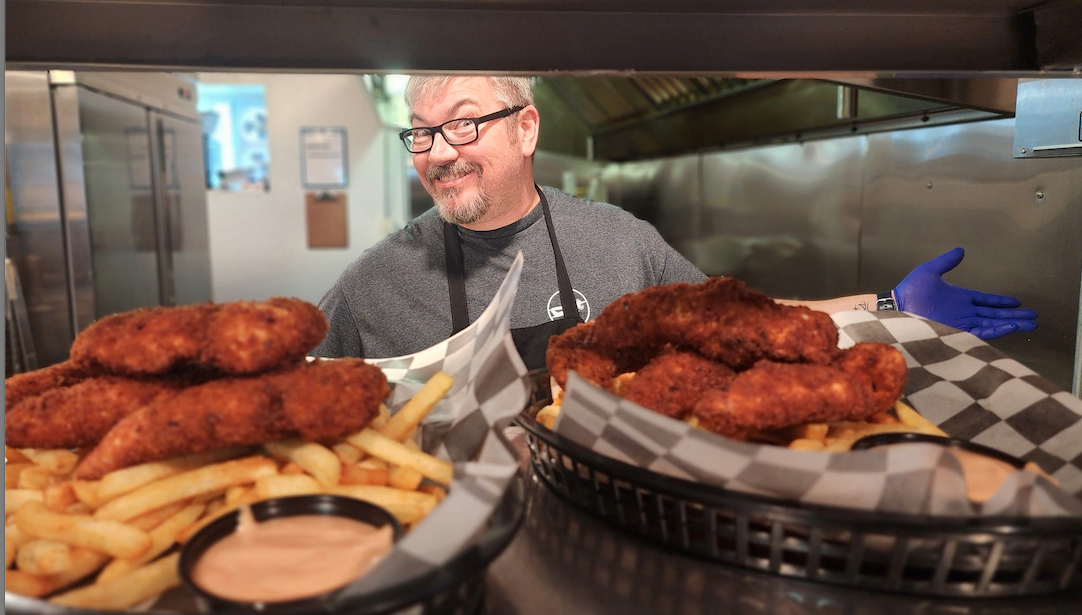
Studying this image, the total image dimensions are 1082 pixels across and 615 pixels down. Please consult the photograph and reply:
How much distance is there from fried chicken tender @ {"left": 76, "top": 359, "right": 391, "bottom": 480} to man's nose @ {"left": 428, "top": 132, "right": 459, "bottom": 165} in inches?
61.3

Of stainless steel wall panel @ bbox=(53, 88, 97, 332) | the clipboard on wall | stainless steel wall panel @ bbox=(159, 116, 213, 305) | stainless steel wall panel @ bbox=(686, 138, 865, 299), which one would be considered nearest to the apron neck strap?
stainless steel wall panel @ bbox=(686, 138, 865, 299)

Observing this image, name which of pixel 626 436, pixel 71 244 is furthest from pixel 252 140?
pixel 626 436

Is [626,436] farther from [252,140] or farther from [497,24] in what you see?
[252,140]

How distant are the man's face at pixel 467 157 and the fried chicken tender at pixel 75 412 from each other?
1536mm

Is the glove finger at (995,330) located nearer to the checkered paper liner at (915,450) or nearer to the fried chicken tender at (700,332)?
the checkered paper liner at (915,450)

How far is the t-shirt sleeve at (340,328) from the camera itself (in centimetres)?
263

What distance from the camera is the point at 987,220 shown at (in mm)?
2521

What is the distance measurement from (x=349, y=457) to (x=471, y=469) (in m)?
0.27

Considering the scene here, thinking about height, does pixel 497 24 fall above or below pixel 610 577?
above

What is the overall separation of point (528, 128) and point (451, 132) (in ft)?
1.28

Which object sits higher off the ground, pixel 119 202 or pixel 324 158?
pixel 324 158

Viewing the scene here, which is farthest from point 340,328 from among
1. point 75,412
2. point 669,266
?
point 75,412

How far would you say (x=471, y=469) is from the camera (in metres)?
0.87

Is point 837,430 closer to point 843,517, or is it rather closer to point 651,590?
point 843,517
